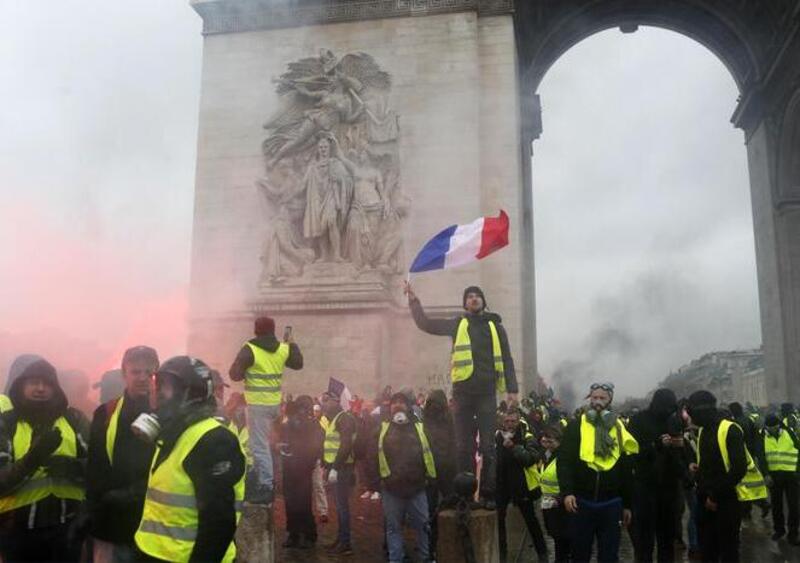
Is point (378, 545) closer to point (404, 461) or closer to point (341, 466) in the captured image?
point (341, 466)

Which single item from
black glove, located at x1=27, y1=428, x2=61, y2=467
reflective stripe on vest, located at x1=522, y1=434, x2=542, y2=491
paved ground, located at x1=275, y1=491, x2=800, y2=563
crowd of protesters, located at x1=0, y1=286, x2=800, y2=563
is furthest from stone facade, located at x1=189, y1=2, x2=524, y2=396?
black glove, located at x1=27, y1=428, x2=61, y2=467

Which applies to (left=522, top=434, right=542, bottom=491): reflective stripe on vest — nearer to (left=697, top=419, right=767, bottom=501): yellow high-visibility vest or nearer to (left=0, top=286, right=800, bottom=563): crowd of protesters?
(left=0, top=286, right=800, bottom=563): crowd of protesters

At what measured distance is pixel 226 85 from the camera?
17875 millimetres

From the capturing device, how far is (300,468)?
8953mm

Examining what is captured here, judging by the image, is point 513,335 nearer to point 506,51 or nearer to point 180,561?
point 506,51

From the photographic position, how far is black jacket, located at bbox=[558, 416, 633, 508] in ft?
20.2

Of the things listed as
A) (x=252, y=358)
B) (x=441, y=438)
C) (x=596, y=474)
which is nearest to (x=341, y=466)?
(x=441, y=438)

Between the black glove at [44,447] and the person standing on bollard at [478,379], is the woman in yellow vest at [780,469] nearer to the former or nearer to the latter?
the person standing on bollard at [478,379]

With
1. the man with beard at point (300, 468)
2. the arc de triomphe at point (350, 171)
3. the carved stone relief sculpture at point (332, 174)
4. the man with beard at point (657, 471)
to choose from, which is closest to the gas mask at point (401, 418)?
the man with beard at point (657, 471)

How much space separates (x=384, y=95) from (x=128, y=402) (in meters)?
13.6

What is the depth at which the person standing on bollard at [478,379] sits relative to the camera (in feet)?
20.9

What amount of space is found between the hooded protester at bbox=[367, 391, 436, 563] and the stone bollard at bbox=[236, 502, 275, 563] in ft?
3.32

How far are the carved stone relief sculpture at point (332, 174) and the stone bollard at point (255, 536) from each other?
9.07m

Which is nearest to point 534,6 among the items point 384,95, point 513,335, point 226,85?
point 384,95
